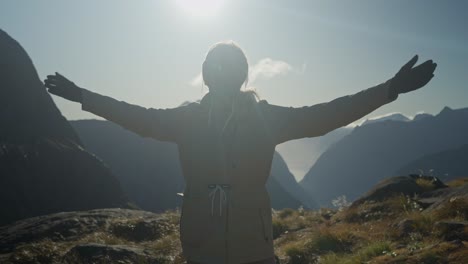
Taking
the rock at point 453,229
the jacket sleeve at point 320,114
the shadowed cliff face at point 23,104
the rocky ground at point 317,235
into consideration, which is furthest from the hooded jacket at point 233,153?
the shadowed cliff face at point 23,104

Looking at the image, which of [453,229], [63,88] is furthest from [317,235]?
[63,88]

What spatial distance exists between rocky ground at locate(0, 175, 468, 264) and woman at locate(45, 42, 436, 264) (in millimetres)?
3511

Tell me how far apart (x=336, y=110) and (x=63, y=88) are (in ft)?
9.19

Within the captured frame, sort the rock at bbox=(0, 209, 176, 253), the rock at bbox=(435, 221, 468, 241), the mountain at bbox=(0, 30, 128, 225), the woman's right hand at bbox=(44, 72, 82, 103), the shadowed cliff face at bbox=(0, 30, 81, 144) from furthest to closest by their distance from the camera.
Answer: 1. the shadowed cliff face at bbox=(0, 30, 81, 144)
2. the mountain at bbox=(0, 30, 128, 225)
3. the rock at bbox=(0, 209, 176, 253)
4. the rock at bbox=(435, 221, 468, 241)
5. the woman's right hand at bbox=(44, 72, 82, 103)

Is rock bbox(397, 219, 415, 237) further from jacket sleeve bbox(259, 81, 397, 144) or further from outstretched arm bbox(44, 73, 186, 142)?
outstretched arm bbox(44, 73, 186, 142)

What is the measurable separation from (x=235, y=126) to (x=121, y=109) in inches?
45.7

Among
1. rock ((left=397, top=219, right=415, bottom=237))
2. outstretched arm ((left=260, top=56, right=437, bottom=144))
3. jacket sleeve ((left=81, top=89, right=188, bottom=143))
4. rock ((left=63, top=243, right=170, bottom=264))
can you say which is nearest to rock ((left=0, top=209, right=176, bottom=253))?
rock ((left=63, top=243, right=170, bottom=264))

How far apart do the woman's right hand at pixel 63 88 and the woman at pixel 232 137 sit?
23.6 inches

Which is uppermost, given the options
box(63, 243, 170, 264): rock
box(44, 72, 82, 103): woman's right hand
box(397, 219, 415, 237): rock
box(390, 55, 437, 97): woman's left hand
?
box(44, 72, 82, 103): woman's right hand

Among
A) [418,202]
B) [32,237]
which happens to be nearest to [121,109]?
[32,237]

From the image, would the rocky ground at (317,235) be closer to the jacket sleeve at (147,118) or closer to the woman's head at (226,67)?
the woman's head at (226,67)

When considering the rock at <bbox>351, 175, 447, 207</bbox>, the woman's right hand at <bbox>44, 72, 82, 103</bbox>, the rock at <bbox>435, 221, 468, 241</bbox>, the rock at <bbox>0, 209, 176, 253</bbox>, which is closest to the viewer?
the woman's right hand at <bbox>44, 72, 82, 103</bbox>

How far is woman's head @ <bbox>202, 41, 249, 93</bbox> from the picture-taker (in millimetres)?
3625

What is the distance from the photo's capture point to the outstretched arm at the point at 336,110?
3635 mm
